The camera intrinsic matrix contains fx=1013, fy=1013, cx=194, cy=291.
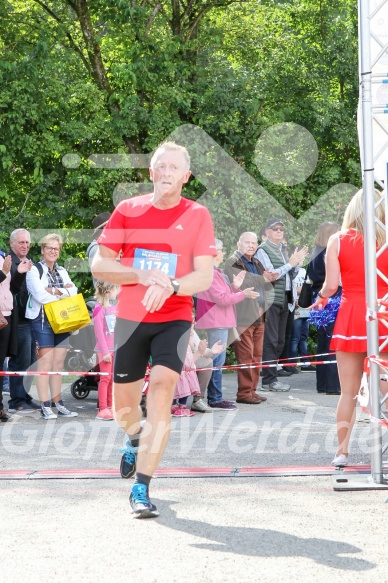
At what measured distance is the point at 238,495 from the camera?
248 inches

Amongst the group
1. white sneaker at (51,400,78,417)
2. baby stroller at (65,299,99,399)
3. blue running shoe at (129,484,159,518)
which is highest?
blue running shoe at (129,484,159,518)

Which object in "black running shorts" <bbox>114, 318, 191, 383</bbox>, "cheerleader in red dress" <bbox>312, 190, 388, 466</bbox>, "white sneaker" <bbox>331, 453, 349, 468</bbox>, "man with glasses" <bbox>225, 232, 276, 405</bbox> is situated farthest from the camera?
"man with glasses" <bbox>225, 232, 276, 405</bbox>

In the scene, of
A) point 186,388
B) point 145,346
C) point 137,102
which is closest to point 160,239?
point 145,346

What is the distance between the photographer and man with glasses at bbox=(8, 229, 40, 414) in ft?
35.1

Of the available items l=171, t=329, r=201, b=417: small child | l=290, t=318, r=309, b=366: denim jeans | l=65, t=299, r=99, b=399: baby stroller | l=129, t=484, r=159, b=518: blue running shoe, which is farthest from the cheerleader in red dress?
l=290, t=318, r=309, b=366: denim jeans

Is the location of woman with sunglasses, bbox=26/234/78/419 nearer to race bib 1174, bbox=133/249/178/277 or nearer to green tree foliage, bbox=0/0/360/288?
race bib 1174, bbox=133/249/178/277

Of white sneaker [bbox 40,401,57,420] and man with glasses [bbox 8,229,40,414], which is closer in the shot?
white sneaker [bbox 40,401,57,420]

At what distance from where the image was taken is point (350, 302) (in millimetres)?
7137

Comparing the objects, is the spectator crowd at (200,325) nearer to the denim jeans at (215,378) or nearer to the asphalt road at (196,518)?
the denim jeans at (215,378)

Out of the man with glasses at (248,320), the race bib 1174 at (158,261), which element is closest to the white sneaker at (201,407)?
the man with glasses at (248,320)

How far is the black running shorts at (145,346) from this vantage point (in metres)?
5.94

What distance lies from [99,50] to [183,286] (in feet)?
48.5

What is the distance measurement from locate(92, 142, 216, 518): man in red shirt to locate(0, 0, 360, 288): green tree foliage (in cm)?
1194

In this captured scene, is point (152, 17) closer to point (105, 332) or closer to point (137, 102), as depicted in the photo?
point (137, 102)
